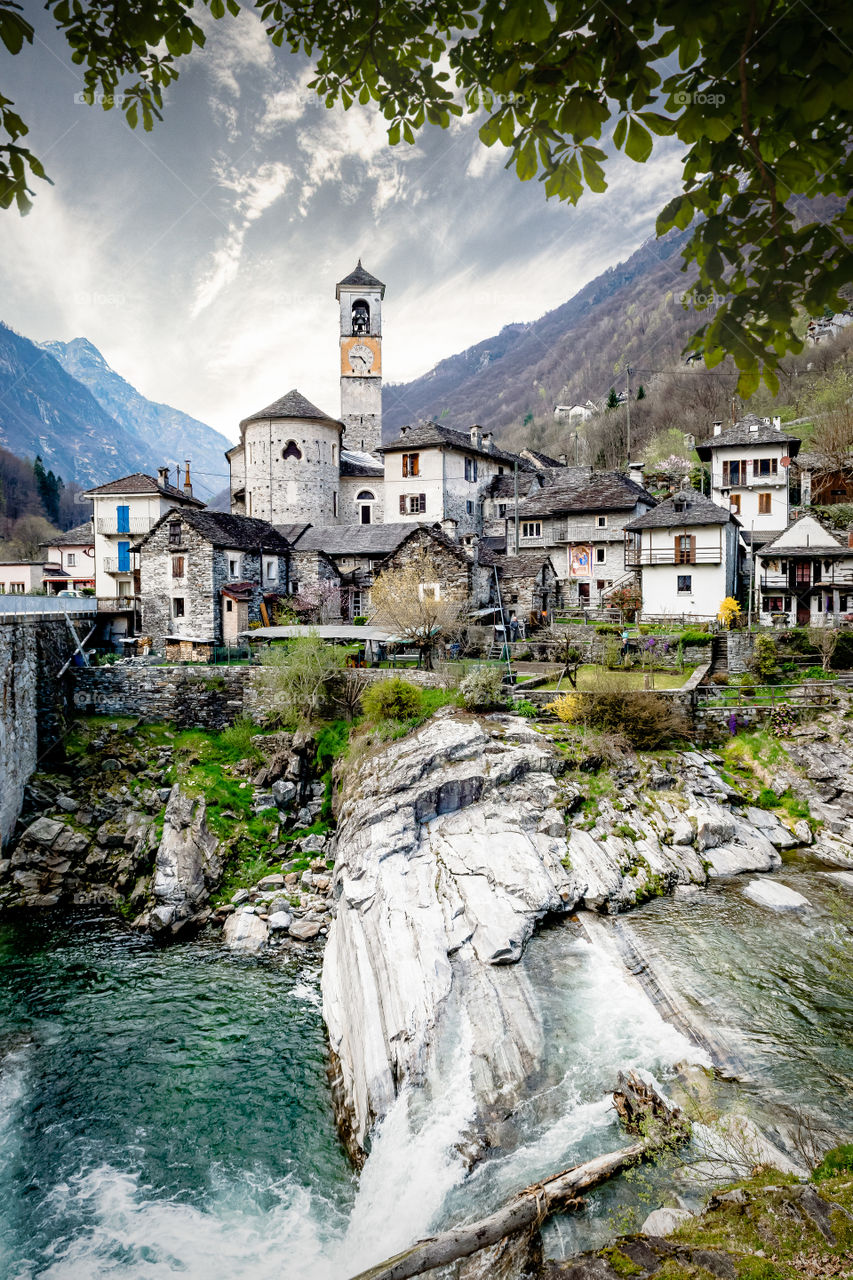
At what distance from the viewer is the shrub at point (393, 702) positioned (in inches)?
771

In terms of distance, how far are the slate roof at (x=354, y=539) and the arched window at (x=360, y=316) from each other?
2330 centimetres

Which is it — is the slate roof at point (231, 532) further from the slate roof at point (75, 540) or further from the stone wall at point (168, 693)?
the slate roof at point (75, 540)

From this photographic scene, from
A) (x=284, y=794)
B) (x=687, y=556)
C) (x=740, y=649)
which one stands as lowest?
(x=284, y=794)

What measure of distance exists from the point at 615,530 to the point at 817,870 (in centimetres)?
2748

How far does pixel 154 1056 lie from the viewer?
1139 cm

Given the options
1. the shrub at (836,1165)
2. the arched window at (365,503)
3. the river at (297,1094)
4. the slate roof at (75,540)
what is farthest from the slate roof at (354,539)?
the shrub at (836,1165)

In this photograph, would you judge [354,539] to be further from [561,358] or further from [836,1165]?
[561,358]

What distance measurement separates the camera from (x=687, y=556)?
3111 cm

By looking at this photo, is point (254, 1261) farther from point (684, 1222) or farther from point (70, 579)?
point (70, 579)

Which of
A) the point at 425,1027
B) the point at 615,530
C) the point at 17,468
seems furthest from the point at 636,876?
the point at 17,468

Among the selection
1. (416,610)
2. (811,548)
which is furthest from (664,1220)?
(811,548)

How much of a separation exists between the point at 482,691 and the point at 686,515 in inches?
715

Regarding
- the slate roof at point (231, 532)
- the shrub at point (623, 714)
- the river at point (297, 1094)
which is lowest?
the river at point (297, 1094)

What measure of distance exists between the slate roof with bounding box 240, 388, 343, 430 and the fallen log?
4088cm
